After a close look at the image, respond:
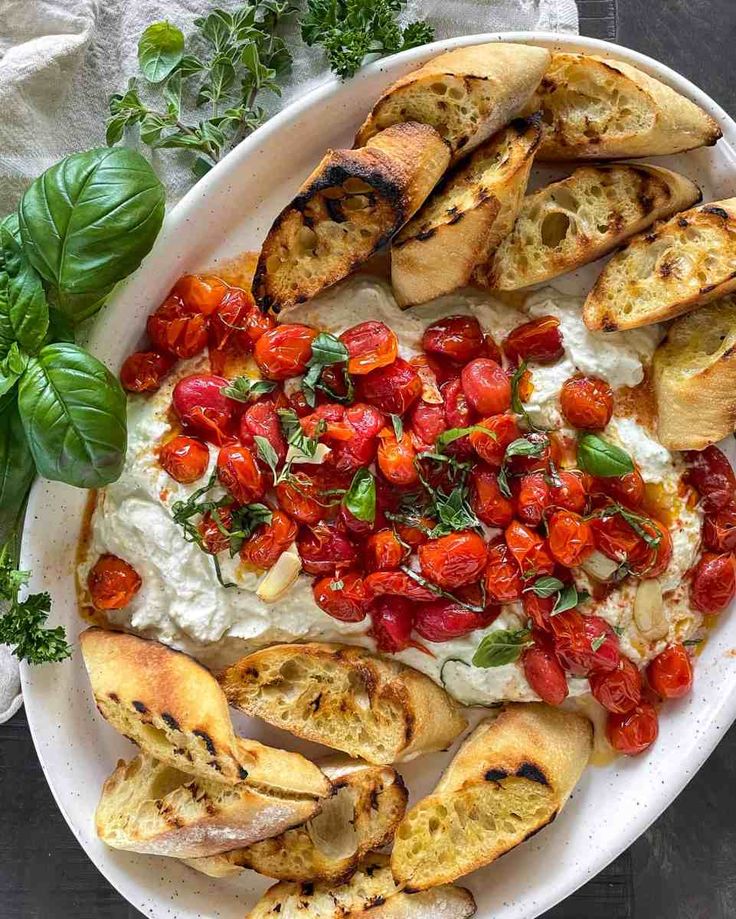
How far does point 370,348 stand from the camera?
2.61 m

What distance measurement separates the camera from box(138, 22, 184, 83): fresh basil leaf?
9.18 ft

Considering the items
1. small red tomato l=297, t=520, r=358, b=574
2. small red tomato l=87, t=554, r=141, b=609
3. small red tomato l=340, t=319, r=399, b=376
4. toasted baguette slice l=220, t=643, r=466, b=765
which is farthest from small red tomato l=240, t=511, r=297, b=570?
small red tomato l=340, t=319, r=399, b=376

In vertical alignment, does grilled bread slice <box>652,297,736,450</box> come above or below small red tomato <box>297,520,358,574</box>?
above

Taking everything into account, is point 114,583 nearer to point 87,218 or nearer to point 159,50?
point 87,218

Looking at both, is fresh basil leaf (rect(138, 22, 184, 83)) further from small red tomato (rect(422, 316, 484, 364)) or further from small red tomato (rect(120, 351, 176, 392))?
small red tomato (rect(422, 316, 484, 364))

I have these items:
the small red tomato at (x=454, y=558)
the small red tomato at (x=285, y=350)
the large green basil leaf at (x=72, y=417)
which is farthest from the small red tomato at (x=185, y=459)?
the small red tomato at (x=454, y=558)

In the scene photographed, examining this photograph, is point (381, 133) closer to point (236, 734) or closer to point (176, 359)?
point (176, 359)

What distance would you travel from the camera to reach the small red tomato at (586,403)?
2.58m

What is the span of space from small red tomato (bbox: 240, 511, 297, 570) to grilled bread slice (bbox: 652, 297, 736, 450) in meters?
1.10

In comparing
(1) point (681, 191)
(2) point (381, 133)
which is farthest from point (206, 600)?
(1) point (681, 191)

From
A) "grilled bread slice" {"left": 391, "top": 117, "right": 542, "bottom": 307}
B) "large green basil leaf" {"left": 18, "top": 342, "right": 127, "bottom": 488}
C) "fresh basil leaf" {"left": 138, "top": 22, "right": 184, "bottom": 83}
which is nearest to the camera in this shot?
"large green basil leaf" {"left": 18, "top": 342, "right": 127, "bottom": 488}

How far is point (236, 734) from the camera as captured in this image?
111 inches

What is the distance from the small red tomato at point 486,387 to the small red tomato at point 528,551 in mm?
340

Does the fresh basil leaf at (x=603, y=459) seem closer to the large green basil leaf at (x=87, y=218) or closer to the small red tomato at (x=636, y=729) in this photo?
the small red tomato at (x=636, y=729)
